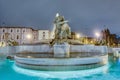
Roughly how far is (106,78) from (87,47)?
47.3ft

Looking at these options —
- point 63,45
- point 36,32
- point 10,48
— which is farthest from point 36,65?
point 36,32

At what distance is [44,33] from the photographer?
64.4 meters

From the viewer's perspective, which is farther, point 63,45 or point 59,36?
point 59,36

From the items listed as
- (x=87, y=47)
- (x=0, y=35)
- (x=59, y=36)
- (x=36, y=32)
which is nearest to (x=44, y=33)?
(x=36, y=32)

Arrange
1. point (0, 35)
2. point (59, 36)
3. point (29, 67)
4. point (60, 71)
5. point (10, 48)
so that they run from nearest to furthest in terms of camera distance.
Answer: point (60, 71) → point (29, 67) → point (59, 36) → point (10, 48) → point (0, 35)

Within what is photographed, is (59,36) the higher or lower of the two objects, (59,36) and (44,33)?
the lower

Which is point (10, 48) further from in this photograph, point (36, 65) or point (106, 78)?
point (106, 78)

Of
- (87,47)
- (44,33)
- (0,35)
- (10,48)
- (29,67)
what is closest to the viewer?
(29,67)

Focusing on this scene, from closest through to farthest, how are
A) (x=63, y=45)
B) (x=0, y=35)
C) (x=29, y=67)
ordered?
1. (x=29, y=67)
2. (x=63, y=45)
3. (x=0, y=35)

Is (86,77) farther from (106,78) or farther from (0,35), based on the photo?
(0,35)

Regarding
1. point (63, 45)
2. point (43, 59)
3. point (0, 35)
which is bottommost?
point (43, 59)

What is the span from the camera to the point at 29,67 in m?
12.4

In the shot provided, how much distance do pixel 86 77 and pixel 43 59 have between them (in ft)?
10.7

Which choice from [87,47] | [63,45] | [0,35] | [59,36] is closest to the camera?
[63,45]
